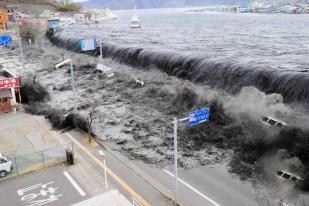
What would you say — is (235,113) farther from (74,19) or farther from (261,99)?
(74,19)

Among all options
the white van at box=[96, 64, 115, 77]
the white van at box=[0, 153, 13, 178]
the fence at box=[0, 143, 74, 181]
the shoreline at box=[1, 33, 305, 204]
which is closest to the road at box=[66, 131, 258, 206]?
the shoreline at box=[1, 33, 305, 204]

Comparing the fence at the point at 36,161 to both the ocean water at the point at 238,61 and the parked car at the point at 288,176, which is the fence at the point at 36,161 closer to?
the parked car at the point at 288,176

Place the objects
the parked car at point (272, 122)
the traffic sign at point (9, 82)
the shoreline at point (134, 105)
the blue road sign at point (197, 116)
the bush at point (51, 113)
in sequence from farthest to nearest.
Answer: the traffic sign at point (9, 82)
the bush at point (51, 113)
the parked car at point (272, 122)
the shoreline at point (134, 105)
the blue road sign at point (197, 116)

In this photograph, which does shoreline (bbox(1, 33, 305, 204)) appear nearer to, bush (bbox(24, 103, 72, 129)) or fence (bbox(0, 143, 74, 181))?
bush (bbox(24, 103, 72, 129))

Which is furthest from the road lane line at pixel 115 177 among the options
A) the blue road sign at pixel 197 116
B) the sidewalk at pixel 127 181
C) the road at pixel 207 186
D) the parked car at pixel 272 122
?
the parked car at pixel 272 122

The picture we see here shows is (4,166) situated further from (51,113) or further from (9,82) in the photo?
(9,82)
